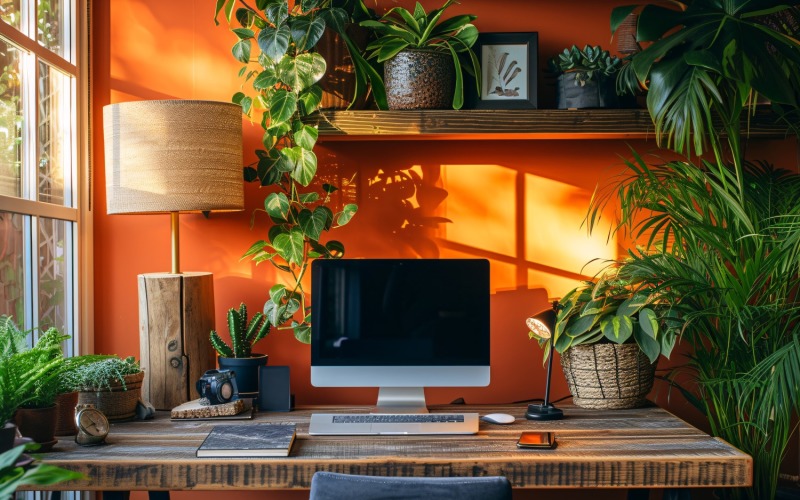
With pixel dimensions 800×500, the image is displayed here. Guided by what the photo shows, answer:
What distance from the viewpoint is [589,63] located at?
2.67 meters

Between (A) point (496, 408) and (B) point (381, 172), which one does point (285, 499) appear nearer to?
(A) point (496, 408)

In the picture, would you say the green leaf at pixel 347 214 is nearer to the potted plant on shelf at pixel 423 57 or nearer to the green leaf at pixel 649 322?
the potted plant on shelf at pixel 423 57

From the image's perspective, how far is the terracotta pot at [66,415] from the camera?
225cm

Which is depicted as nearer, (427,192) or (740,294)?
(740,294)

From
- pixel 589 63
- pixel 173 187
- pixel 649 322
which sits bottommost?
pixel 649 322

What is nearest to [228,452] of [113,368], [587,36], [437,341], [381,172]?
[113,368]

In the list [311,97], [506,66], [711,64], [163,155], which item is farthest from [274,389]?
[711,64]

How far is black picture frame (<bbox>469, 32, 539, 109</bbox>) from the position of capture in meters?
2.73

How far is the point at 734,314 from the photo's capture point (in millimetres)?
2359

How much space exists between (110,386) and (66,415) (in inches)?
6.1

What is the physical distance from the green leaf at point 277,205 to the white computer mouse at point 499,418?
957mm

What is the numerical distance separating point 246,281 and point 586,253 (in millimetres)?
1268

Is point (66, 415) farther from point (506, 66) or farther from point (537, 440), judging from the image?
point (506, 66)

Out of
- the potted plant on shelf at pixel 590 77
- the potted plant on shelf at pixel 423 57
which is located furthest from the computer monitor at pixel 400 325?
the potted plant on shelf at pixel 590 77
